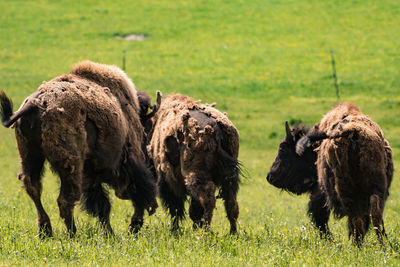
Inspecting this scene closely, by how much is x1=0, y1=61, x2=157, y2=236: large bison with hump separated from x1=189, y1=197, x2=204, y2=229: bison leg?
2.13 ft

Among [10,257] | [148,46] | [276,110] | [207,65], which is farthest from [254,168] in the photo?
[148,46]

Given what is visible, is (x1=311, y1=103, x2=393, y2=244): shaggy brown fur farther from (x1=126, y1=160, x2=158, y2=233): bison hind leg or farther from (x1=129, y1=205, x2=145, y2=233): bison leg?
(x1=129, y1=205, x2=145, y2=233): bison leg

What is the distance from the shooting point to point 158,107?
30.6ft

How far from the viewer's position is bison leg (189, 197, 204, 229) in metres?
8.20

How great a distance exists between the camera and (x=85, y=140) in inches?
292

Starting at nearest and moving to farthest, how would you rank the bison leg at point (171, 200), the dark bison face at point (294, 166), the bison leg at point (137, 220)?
the bison leg at point (137, 220), the bison leg at point (171, 200), the dark bison face at point (294, 166)

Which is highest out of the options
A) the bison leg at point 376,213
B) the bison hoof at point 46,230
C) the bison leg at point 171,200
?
the bison leg at point 376,213

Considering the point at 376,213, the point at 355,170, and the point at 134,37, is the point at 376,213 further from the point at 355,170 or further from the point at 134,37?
the point at 134,37

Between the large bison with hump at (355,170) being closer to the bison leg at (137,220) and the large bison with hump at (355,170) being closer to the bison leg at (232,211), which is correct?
the bison leg at (232,211)

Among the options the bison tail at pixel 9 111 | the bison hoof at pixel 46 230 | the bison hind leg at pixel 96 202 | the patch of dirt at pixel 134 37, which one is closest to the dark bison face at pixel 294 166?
the bison hind leg at pixel 96 202

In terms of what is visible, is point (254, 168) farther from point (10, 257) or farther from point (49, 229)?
point (10, 257)

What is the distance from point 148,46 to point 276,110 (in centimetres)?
1134

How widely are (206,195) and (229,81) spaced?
66.0 ft

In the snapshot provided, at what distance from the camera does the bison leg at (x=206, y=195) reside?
8000mm
